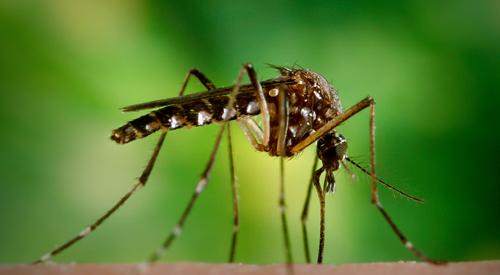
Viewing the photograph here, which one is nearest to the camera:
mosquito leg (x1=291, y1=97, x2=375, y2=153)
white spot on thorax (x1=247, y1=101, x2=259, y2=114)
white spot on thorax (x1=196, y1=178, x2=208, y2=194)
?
white spot on thorax (x1=196, y1=178, x2=208, y2=194)

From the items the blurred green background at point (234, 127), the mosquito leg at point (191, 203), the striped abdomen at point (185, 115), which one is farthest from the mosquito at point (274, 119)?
the blurred green background at point (234, 127)

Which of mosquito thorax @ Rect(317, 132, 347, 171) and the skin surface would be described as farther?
mosquito thorax @ Rect(317, 132, 347, 171)

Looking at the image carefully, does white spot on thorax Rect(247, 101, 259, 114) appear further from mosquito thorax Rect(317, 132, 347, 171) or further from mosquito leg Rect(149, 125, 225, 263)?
mosquito leg Rect(149, 125, 225, 263)

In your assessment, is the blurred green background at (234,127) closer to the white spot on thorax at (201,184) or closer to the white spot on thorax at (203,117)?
the white spot on thorax at (203,117)

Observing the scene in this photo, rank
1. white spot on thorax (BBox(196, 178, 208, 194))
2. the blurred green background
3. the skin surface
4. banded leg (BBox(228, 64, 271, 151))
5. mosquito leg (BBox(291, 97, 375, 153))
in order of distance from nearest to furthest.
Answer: the skin surface → white spot on thorax (BBox(196, 178, 208, 194)) → mosquito leg (BBox(291, 97, 375, 153)) → banded leg (BBox(228, 64, 271, 151)) → the blurred green background

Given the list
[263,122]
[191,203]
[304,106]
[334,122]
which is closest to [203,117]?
[263,122]

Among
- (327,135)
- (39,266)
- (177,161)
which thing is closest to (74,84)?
(177,161)

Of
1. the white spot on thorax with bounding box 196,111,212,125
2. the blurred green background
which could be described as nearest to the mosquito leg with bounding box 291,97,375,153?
the white spot on thorax with bounding box 196,111,212,125
